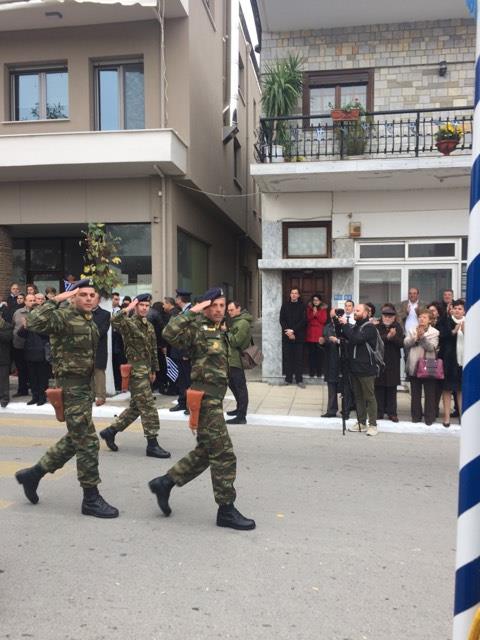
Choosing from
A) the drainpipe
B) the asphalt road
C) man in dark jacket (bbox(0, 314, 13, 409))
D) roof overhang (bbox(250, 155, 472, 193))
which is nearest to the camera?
the asphalt road

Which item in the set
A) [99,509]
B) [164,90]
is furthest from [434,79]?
[99,509]

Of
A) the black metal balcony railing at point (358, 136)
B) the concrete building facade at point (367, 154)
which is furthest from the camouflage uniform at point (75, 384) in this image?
the black metal balcony railing at point (358, 136)

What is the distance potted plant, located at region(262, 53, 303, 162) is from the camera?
1148cm

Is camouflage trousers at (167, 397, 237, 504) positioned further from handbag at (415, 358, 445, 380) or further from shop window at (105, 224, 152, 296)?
shop window at (105, 224, 152, 296)

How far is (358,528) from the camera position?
4.43 metres

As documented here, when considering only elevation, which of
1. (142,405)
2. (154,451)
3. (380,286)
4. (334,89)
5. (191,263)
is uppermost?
(334,89)

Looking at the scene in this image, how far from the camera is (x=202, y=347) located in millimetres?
4531

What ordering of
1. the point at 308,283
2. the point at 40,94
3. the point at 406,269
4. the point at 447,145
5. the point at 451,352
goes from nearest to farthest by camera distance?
the point at 451,352 < the point at 447,145 < the point at 406,269 < the point at 308,283 < the point at 40,94

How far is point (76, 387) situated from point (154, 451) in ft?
6.35

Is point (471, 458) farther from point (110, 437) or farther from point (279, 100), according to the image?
point (279, 100)

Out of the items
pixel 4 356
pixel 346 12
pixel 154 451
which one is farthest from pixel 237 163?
pixel 154 451

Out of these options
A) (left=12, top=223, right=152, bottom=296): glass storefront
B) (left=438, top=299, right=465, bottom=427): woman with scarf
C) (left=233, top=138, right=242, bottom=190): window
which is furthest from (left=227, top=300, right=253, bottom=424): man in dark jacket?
(left=233, top=138, right=242, bottom=190): window

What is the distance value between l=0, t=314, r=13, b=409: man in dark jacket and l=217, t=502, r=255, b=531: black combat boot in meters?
6.36

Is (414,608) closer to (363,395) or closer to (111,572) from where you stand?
(111,572)
